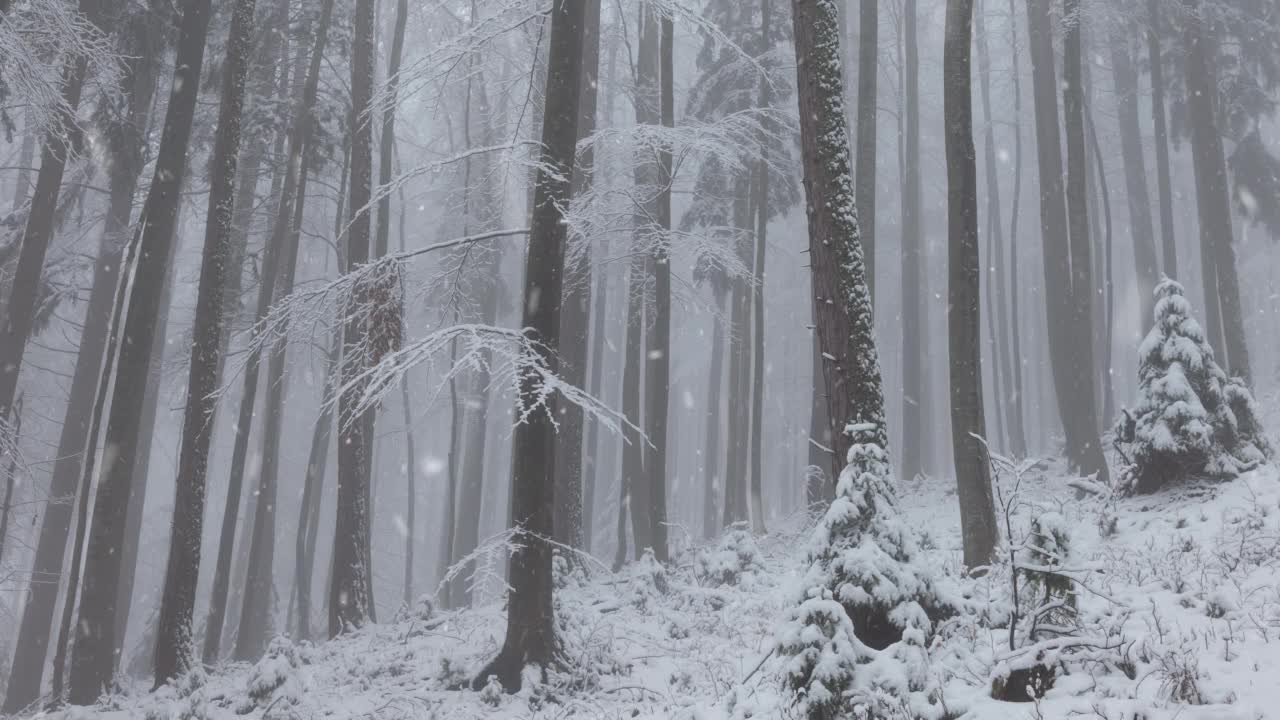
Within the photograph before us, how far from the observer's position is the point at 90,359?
51.4 feet

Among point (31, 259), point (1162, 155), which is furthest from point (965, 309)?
point (1162, 155)

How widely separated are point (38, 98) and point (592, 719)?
28.0 ft

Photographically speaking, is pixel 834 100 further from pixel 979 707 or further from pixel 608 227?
pixel 608 227

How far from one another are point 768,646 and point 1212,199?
15.6m

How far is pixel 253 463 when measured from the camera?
30234mm

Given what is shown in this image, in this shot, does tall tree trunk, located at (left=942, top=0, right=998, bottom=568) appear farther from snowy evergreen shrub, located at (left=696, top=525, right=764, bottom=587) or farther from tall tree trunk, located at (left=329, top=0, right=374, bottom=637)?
tall tree trunk, located at (left=329, top=0, right=374, bottom=637)

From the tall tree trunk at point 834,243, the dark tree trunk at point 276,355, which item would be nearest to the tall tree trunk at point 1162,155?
the tall tree trunk at point 834,243

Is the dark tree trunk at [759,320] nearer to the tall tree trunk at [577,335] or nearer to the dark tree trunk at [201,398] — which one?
the tall tree trunk at [577,335]

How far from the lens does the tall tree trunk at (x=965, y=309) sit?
26.8ft

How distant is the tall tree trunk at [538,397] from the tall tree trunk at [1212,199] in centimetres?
1423

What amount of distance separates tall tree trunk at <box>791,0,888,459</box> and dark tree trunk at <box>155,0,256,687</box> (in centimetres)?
715

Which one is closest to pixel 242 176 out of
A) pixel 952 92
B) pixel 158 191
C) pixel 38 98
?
pixel 158 191

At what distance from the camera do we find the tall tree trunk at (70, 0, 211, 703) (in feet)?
32.1

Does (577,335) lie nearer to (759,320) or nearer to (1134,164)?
(759,320)
